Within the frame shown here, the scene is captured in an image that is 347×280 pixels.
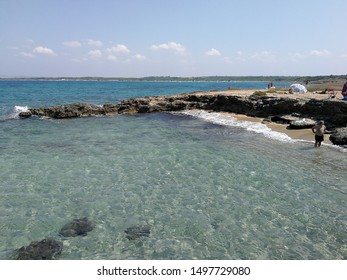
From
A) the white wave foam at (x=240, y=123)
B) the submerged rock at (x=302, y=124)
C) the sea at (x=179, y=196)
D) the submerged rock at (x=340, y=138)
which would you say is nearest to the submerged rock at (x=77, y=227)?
the sea at (x=179, y=196)

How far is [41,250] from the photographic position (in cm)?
930

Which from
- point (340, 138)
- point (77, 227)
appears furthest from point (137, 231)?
point (340, 138)

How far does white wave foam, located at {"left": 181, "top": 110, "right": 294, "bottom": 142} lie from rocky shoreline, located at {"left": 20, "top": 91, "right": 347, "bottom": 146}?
6.60 feet

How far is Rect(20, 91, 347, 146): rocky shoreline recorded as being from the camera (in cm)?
2669

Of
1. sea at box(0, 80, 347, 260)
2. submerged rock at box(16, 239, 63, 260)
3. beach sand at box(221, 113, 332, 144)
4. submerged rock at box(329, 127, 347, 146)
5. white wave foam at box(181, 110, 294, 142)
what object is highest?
submerged rock at box(329, 127, 347, 146)

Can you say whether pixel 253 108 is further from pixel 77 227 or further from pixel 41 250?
pixel 41 250

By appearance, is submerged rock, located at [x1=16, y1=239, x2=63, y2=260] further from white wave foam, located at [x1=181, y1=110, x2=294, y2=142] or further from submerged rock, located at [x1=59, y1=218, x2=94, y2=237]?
white wave foam, located at [x1=181, y1=110, x2=294, y2=142]

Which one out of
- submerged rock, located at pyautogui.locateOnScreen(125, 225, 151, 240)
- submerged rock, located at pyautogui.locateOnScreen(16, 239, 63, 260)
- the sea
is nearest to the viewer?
submerged rock, located at pyautogui.locateOnScreen(16, 239, 63, 260)

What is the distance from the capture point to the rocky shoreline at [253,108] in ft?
87.6

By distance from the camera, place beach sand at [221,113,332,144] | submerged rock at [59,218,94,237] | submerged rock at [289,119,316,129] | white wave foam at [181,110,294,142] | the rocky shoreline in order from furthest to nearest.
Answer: the rocky shoreline
submerged rock at [289,119,316,129]
white wave foam at [181,110,294,142]
beach sand at [221,113,332,144]
submerged rock at [59,218,94,237]

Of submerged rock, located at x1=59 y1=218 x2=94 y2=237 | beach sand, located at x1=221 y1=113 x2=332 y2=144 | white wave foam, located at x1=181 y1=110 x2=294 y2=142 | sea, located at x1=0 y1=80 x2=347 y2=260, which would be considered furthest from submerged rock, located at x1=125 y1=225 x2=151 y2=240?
beach sand, located at x1=221 y1=113 x2=332 y2=144

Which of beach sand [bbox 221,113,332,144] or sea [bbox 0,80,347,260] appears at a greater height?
beach sand [bbox 221,113,332,144]

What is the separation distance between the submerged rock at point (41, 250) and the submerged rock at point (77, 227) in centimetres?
59
